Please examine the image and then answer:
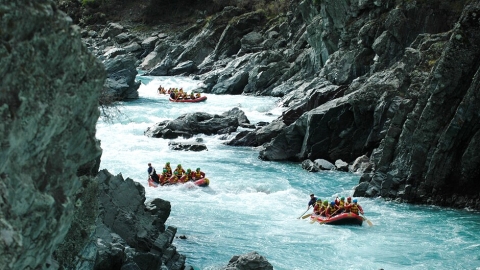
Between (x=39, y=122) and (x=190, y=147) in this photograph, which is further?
(x=190, y=147)

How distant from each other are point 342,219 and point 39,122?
19.2 m

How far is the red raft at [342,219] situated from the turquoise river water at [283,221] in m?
0.28

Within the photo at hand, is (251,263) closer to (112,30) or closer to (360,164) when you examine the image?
(360,164)

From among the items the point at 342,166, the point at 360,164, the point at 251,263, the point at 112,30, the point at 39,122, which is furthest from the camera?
the point at 112,30

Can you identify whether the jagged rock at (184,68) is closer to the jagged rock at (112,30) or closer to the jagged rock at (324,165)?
the jagged rock at (112,30)

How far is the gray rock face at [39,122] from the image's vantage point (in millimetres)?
6680

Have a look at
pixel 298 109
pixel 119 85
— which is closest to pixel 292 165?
pixel 298 109

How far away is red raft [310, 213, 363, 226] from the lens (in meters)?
24.6

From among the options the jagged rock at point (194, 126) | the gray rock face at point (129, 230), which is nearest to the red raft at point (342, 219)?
the gray rock face at point (129, 230)

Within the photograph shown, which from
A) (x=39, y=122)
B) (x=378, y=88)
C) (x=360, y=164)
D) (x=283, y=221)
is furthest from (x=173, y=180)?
(x=39, y=122)

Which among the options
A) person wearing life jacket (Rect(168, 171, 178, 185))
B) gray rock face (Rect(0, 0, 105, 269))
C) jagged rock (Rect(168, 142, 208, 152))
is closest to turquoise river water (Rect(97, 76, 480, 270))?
person wearing life jacket (Rect(168, 171, 178, 185))

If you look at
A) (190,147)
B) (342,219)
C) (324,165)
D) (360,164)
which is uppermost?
(360,164)

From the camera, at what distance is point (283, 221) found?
2545 cm

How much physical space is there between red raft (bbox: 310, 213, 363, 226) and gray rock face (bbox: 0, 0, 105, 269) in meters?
17.6
